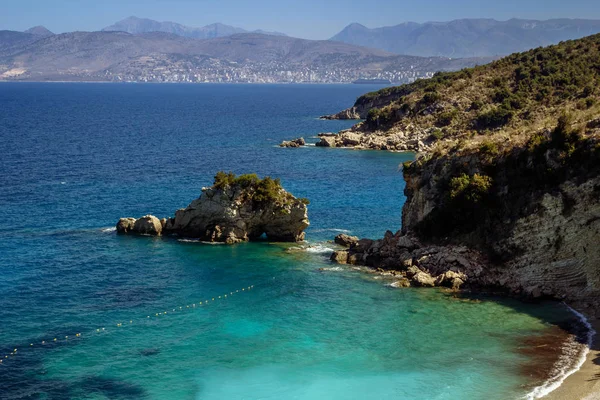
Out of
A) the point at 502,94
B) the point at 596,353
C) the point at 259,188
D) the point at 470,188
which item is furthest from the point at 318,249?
the point at 502,94

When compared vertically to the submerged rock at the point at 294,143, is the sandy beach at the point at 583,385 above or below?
below

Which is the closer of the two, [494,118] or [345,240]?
[345,240]

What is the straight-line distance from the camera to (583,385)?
31.8m

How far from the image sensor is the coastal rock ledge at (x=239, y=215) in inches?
2355

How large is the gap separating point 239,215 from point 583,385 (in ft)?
117

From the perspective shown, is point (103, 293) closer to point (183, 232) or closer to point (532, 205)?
point (183, 232)

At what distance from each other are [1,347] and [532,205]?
35453mm

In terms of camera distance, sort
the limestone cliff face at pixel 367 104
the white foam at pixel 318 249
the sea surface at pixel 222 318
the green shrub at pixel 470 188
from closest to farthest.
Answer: the sea surface at pixel 222 318, the green shrub at pixel 470 188, the white foam at pixel 318 249, the limestone cliff face at pixel 367 104

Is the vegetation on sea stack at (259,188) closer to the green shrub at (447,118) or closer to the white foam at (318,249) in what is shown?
the white foam at (318,249)

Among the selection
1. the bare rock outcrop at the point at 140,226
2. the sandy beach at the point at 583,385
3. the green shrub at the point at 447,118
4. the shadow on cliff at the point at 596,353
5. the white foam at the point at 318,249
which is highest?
the green shrub at the point at 447,118

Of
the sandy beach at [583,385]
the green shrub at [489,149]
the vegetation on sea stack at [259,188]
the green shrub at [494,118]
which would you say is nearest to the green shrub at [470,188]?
the green shrub at [489,149]

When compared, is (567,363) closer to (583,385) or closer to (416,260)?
(583,385)

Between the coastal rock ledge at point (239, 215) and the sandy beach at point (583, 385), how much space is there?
101 ft

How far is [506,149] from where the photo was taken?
4978cm
